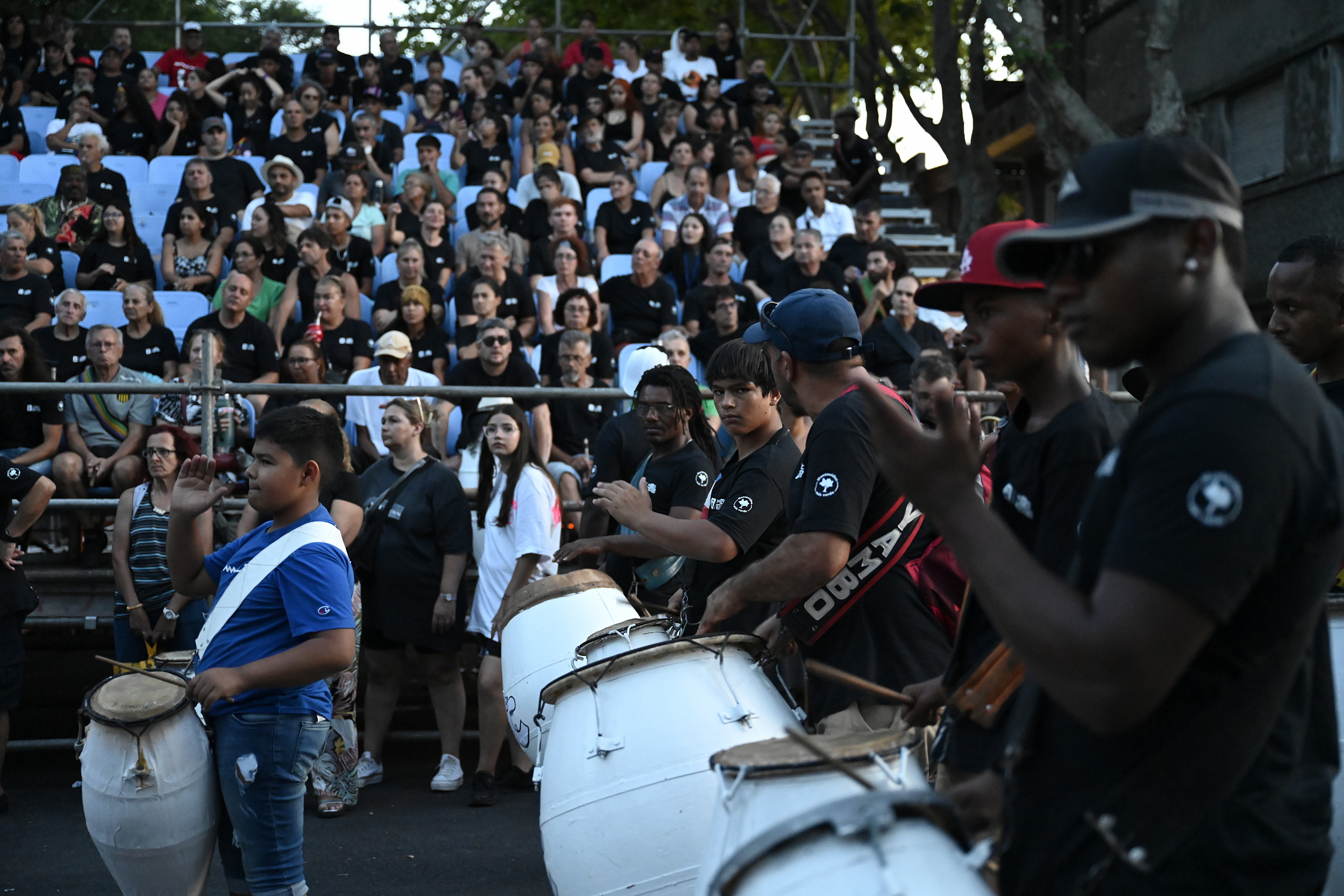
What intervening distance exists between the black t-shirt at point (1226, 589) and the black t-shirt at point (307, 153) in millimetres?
13235

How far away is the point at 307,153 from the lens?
551 inches

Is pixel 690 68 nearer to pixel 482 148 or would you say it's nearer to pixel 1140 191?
pixel 482 148

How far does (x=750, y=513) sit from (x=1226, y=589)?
2.69 meters

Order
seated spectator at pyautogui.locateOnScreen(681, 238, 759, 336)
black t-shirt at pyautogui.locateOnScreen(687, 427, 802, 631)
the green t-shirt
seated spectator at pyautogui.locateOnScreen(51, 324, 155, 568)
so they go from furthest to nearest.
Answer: seated spectator at pyautogui.locateOnScreen(681, 238, 759, 336) < the green t-shirt < seated spectator at pyautogui.locateOnScreen(51, 324, 155, 568) < black t-shirt at pyautogui.locateOnScreen(687, 427, 802, 631)

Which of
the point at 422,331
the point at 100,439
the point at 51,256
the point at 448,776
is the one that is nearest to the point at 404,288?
the point at 422,331

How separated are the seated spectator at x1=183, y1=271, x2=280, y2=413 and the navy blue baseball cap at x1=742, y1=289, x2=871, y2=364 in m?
6.45

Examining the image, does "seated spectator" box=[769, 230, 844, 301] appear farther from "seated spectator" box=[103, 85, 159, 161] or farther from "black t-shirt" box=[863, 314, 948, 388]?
"seated spectator" box=[103, 85, 159, 161]

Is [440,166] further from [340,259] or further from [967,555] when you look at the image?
[967,555]

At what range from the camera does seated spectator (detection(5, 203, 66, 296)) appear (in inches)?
432

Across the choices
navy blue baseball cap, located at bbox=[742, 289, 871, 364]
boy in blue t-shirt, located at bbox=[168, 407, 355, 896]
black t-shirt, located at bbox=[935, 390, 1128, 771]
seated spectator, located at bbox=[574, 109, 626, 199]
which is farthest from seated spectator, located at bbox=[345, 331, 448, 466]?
black t-shirt, located at bbox=[935, 390, 1128, 771]

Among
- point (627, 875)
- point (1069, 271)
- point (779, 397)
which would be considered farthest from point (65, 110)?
→ point (1069, 271)

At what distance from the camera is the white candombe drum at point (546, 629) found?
4.42m

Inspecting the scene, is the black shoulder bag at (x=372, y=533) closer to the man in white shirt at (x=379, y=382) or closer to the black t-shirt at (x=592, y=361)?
the man in white shirt at (x=379, y=382)

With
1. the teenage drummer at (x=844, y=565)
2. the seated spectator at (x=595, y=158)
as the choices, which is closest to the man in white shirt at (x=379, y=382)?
the teenage drummer at (x=844, y=565)
